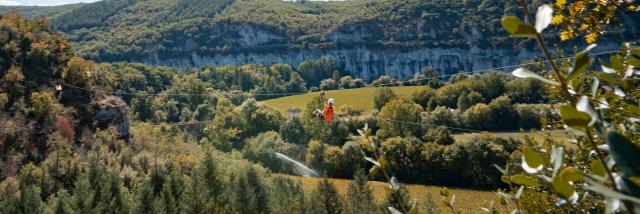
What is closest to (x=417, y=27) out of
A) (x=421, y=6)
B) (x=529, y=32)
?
(x=421, y=6)

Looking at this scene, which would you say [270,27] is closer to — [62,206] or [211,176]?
[211,176]

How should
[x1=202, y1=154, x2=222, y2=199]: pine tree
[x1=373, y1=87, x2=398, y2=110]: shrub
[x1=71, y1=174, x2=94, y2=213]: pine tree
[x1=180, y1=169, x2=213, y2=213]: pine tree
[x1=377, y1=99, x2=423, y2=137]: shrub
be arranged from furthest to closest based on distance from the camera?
1. [x1=373, y1=87, x2=398, y2=110]: shrub
2. [x1=377, y1=99, x2=423, y2=137]: shrub
3. [x1=202, y1=154, x2=222, y2=199]: pine tree
4. [x1=180, y1=169, x2=213, y2=213]: pine tree
5. [x1=71, y1=174, x2=94, y2=213]: pine tree

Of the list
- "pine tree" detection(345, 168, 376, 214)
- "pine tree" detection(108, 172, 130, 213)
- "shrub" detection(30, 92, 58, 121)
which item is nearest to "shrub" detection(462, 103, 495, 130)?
"pine tree" detection(345, 168, 376, 214)

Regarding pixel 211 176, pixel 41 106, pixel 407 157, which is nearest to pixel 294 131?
pixel 407 157

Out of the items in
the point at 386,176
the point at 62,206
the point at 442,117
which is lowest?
the point at 442,117

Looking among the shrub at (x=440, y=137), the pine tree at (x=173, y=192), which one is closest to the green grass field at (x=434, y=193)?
the shrub at (x=440, y=137)

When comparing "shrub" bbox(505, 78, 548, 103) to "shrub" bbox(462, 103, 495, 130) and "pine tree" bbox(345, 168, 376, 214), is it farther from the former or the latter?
"pine tree" bbox(345, 168, 376, 214)
